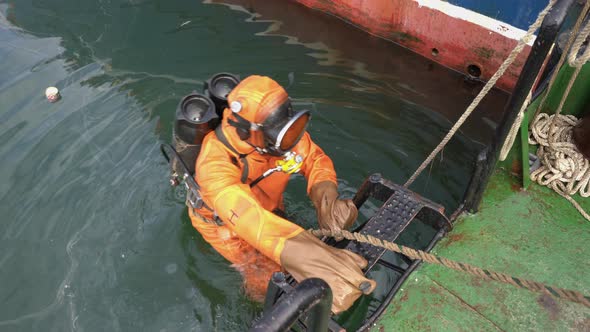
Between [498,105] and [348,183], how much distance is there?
257cm

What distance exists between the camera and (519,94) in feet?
8.50

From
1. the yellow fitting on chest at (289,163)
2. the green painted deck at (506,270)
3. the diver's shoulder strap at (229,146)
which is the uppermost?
the diver's shoulder strap at (229,146)

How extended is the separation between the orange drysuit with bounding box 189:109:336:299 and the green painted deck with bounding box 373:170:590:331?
91cm

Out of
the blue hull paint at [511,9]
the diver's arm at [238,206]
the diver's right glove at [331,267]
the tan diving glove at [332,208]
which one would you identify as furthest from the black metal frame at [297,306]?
the blue hull paint at [511,9]

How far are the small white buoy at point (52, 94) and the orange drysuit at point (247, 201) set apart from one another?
12.6ft

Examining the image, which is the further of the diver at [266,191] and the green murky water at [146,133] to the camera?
the green murky water at [146,133]

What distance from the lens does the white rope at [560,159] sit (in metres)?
3.56

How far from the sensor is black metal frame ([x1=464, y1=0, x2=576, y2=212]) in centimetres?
228

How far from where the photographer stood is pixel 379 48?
7.20 meters

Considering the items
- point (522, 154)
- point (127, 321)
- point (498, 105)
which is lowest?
point (127, 321)

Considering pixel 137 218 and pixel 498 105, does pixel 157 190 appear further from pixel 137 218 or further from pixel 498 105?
pixel 498 105

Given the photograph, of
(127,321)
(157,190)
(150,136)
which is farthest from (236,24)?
(127,321)

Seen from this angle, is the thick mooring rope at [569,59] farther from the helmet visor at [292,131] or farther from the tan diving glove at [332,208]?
the helmet visor at [292,131]

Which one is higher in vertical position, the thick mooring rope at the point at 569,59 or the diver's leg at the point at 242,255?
the thick mooring rope at the point at 569,59
